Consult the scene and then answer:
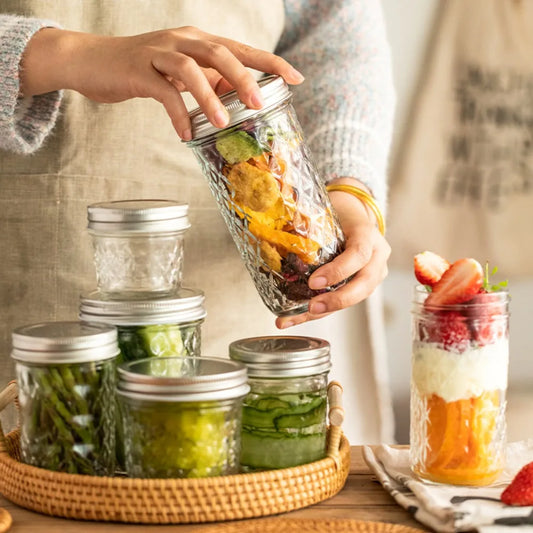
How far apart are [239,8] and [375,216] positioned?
17.7 inches

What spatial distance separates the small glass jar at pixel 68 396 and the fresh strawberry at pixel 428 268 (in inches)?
11.6

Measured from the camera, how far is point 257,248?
33.6 inches

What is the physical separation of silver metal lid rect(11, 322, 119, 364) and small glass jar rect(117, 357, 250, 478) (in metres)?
0.03

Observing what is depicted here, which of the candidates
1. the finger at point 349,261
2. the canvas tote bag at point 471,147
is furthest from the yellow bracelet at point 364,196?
the canvas tote bag at point 471,147

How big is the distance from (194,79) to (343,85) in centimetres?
53

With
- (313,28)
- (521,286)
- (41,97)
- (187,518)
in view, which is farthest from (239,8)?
(521,286)

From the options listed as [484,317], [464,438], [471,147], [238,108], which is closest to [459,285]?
[484,317]

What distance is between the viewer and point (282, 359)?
81 centimetres

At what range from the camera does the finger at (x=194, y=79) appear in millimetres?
782

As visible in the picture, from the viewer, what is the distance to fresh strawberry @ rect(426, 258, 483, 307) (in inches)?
32.1

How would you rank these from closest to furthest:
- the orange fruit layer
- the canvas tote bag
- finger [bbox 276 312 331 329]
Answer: the orange fruit layer < finger [bbox 276 312 331 329] < the canvas tote bag

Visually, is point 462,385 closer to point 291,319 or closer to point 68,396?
point 291,319

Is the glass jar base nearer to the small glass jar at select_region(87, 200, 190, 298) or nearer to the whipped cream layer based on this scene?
the whipped cream layer

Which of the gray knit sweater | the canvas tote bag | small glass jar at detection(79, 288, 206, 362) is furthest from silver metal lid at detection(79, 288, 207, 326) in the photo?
the canvas tote bag
